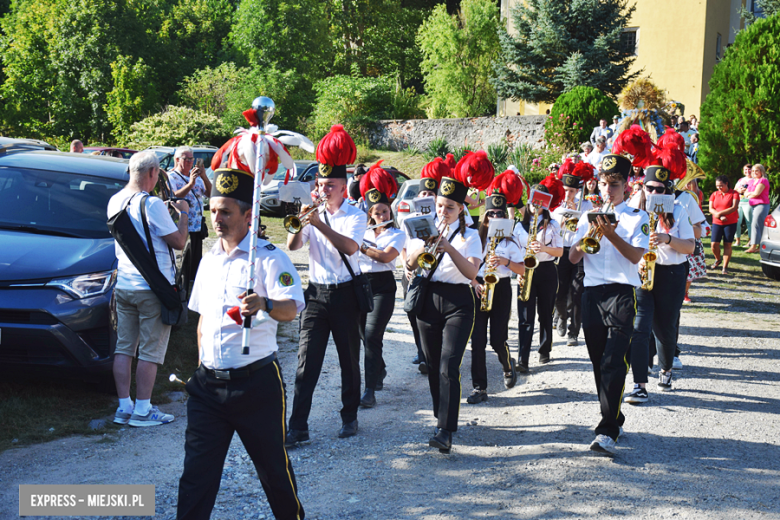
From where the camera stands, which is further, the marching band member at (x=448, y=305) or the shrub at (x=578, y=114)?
the shrub at (x=578, y=114)

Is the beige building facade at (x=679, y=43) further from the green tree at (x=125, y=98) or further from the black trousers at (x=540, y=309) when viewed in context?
the black trousers at (x=540, y=309)

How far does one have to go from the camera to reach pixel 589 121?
2089 cm

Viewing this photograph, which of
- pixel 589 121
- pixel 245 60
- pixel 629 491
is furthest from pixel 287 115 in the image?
pixel 629 491

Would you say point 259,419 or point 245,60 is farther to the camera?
point 245,60

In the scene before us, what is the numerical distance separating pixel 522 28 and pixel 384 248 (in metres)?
21.9

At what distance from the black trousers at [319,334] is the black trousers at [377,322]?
2.89 feet

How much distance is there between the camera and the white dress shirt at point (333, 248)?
5.35 metres

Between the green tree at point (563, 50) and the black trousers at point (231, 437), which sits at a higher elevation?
the green tree at point (563, 50)

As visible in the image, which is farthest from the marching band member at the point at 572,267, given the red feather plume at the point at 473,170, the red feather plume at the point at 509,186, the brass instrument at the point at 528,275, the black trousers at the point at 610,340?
the black trousers at the point at 610,340

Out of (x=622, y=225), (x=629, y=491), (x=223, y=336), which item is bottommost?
(x=629, y=491)

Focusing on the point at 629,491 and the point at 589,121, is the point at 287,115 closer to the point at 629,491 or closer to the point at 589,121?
the point at 589,121

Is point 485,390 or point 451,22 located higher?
point 451,22

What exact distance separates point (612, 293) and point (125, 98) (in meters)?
32.2

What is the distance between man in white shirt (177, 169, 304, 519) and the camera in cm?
336
